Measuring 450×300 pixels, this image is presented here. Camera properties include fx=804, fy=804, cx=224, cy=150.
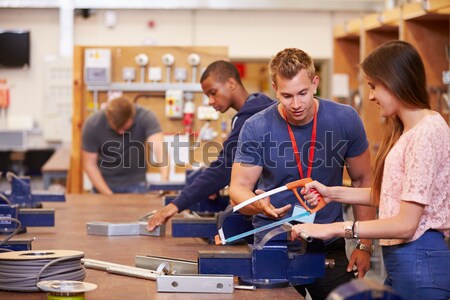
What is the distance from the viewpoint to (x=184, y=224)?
356cm

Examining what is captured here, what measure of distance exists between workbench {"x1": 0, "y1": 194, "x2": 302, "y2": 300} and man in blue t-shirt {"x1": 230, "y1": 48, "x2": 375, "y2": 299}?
30 centimetres

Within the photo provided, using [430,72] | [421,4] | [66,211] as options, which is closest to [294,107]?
[66,211]

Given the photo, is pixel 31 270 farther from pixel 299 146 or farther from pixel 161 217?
pixel 161 217

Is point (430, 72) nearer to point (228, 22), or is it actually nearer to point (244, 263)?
point (244, 263)

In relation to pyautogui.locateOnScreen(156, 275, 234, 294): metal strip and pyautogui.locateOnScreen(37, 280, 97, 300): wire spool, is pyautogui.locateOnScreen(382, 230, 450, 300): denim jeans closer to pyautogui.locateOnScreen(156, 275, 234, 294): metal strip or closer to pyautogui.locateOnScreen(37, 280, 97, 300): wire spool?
pyautogui.locateOnScreen(156, 275, 234, 294): metal strip

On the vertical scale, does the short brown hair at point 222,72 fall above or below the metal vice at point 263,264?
above

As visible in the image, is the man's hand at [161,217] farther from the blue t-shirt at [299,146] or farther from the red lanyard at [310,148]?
the red lanyard at [310,148]

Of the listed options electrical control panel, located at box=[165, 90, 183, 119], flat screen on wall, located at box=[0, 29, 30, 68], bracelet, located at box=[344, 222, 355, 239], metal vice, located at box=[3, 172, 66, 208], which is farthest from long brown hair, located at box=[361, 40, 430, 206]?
flat screen on wall, located at box=[0, 29, 30, 68]

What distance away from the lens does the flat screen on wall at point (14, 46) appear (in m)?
9.85

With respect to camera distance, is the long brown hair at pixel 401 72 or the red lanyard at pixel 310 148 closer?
the long brown hair at pixel 401 72

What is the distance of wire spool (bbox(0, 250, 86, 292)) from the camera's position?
2.46m

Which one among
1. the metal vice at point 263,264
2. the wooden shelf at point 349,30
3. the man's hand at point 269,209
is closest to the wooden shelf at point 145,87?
the wooden shelf at point 349,30

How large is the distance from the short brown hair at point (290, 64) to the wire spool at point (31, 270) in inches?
42.1

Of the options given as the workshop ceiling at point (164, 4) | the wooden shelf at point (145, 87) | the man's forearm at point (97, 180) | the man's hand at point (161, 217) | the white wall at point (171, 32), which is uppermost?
the workshop ceiling at point (164, 4)
